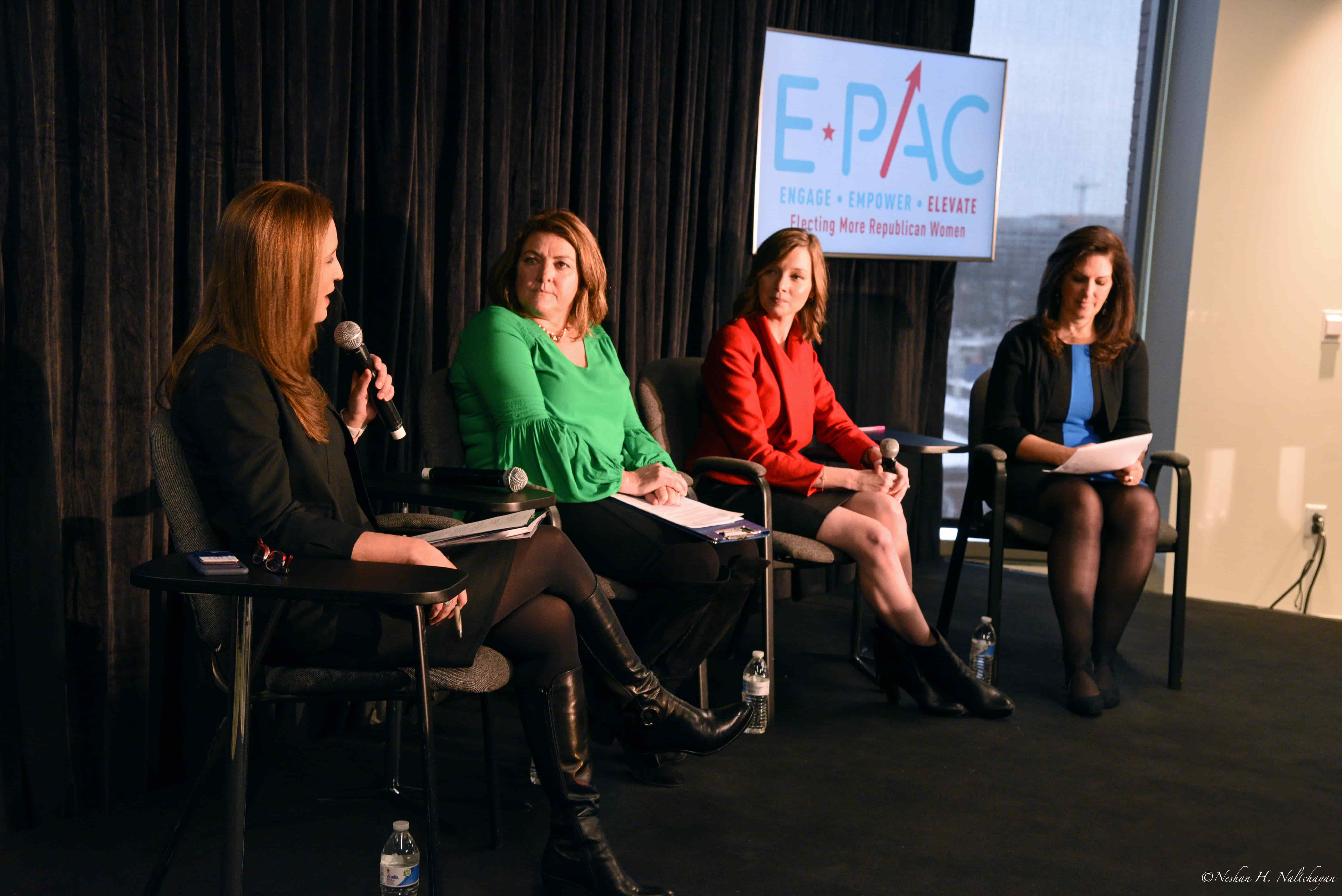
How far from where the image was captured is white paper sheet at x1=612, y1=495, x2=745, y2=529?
2285 mm

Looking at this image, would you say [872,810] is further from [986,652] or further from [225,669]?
[225,669]

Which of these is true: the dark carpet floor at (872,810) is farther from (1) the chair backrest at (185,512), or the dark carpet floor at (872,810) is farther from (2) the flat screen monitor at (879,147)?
(2) the flat screen monitor at (879,147)

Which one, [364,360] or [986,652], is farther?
[986,652]

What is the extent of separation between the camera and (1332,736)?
8.71 feet

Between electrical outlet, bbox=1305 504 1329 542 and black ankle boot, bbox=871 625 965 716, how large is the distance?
2.08 metres

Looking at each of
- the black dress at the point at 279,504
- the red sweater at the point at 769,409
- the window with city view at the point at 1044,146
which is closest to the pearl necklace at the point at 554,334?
the red sweater at the point at 769,409

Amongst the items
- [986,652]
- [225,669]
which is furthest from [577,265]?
[986,652]

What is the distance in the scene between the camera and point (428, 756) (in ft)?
5.08

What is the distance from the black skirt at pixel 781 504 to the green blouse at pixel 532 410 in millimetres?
318

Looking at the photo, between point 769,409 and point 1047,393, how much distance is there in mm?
841

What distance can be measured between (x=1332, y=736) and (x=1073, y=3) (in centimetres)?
293

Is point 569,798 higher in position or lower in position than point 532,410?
lower

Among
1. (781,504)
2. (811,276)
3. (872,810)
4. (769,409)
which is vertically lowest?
(872,810)

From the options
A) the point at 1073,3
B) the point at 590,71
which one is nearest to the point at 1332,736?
the point at 590,71
